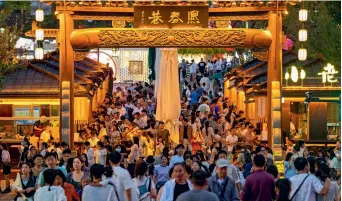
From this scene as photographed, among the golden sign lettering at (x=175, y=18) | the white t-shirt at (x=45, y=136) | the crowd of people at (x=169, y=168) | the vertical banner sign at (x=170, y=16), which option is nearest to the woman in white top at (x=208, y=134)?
the crowd of people at (x=169, y=168)

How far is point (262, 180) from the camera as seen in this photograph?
1335 cm

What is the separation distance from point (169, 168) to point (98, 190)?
429 centimetres

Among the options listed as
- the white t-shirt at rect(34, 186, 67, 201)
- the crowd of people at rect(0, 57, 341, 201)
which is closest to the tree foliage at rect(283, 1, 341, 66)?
the crowd of people at rect(0, 57, 341, 201)

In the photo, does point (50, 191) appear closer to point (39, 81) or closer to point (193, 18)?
point (193, 18)

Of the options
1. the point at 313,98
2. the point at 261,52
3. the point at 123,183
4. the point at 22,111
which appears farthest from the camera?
the point at 313,98

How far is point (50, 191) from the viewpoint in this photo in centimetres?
1303

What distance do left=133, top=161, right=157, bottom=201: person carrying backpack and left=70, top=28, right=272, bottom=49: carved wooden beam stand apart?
1093 centimetres

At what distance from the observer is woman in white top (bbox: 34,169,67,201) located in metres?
13.0

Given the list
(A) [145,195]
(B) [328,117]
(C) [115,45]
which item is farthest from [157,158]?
(B) [328,117]

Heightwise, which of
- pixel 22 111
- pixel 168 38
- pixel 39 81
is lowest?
pixel 22 111

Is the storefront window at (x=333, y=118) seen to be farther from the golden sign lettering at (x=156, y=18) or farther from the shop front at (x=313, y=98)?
the golden sign lettering at (x=156, y=18)

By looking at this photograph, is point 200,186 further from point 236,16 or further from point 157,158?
point 236,16

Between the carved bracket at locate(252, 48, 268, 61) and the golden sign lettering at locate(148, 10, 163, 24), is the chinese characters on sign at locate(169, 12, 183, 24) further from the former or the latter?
the carved bracket at locate(252, 48, 268, 61)

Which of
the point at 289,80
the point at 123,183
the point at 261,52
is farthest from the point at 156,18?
the point at 123,183
